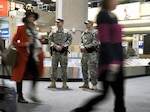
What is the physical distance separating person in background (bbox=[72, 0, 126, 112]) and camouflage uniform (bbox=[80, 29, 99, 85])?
3165 mm

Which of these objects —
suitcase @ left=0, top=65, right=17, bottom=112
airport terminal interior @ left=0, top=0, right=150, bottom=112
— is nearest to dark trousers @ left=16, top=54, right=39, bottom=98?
airport terminal interior @ left=0, top=0, right=150, bottom=112

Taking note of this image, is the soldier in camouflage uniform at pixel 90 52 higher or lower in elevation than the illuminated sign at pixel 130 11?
lower

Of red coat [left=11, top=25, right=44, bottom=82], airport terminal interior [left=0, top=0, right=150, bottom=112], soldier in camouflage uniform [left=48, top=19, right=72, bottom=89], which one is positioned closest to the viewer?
red coat [left=11, top=25, right=44, bottom=82]

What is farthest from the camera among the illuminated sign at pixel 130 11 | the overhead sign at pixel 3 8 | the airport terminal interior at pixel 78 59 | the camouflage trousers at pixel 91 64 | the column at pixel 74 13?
the illuminated sign at pixel 130 11

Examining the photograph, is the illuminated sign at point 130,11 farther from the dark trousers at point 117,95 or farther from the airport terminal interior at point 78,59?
the dark trousers at point 117,95

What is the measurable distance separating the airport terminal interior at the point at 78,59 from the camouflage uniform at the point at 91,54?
0.41 meters

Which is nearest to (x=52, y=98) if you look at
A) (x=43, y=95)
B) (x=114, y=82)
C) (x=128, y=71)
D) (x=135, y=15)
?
(x=43, y=95)

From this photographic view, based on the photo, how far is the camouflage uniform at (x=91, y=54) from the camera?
6043mm

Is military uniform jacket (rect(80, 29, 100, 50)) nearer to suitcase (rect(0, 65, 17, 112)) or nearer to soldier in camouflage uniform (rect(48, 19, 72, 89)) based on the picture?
soldier in camouflage uniform (rect(48, 19, 72, 89))

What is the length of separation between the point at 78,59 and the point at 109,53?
6710mm

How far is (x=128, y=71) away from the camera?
370 inches

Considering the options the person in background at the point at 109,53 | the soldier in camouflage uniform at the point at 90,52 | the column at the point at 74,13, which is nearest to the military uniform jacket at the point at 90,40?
the soldier in camouflage uniform at the point at 90,52

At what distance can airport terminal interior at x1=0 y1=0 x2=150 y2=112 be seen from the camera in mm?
4379

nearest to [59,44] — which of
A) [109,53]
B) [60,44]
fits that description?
[60,44]
